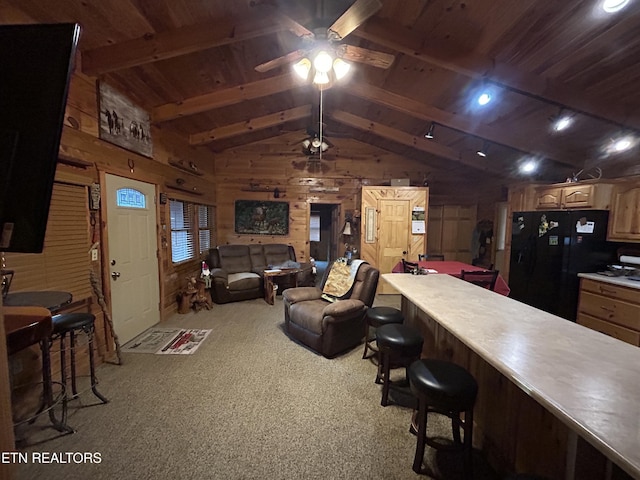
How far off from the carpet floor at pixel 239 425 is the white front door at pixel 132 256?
22.7 inches

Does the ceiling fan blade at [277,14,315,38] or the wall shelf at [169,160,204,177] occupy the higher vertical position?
the ceiling fan blade at [277,14,315,38]

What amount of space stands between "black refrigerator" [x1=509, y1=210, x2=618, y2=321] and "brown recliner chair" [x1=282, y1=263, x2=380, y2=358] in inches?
99.4

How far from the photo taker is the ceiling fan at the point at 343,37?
1.79 metres

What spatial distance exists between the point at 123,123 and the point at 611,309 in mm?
5839

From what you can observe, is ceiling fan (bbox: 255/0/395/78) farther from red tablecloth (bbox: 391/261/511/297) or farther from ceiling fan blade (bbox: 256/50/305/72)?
red tablecloth (bbox: 391/261/511/297)

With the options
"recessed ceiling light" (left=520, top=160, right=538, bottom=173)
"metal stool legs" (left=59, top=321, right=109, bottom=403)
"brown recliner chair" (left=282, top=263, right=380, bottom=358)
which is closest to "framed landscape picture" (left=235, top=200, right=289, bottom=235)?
"brown recliner chair" (left=282, top=263, right=380, bottom=358)

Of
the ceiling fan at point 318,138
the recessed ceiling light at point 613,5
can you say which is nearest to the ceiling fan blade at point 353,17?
the recessed ceiling light at point 613,5

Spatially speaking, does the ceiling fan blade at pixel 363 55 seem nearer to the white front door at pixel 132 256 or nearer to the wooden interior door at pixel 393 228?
the white front door at pixel 132 256

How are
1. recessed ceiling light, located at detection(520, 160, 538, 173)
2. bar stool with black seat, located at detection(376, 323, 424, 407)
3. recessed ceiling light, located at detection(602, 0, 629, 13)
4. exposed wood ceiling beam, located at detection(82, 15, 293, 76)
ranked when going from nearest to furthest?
recessed ceiling light, located at detection(602, 0, 629, 13), bar stool with black seat, located at detection(376, 323, 424, 407), exposed wood ceiling beam, located at detection(82, 15, 293, 76), recessed ceiling light, located at detection(520, 160, 538, 173)

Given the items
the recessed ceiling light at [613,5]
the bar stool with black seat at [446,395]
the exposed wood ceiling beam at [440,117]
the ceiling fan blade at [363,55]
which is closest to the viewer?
the bar stool with black seat at [446,395]

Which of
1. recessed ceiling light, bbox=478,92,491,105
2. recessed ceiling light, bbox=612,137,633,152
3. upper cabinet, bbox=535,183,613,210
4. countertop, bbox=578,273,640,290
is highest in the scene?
recessed ceiling light, bbox=478,92,491,105

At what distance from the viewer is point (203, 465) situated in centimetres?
173

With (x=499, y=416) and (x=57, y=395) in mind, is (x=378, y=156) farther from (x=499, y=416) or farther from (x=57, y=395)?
(x=57, y=395)

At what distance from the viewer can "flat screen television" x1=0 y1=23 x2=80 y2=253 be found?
0.66m
